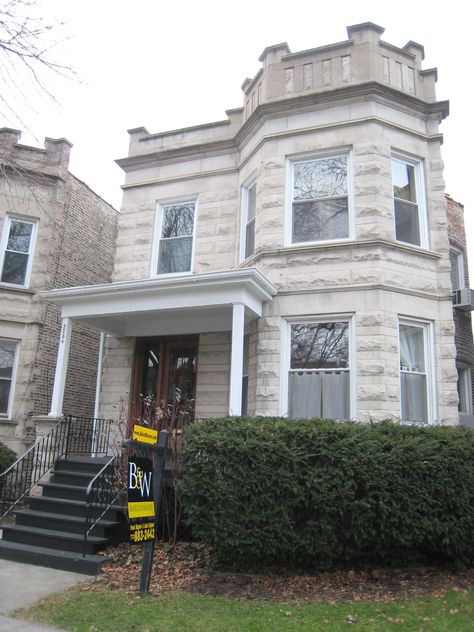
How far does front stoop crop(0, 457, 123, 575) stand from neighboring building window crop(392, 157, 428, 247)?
6.63 meters

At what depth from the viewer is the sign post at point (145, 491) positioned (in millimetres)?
5137

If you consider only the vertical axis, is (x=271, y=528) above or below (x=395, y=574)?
above

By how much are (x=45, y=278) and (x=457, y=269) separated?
10.4 metres

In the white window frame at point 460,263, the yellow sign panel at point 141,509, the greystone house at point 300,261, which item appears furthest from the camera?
the white window frame at point 460,263

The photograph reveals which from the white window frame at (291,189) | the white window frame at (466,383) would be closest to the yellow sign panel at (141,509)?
the white window frame at (291,189)

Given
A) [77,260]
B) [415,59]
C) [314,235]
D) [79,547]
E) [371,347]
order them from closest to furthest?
[79,547], [371,347], [314,235], [415,59], [77,260]

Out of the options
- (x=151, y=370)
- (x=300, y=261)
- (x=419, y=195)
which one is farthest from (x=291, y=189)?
(x=151, y=370)

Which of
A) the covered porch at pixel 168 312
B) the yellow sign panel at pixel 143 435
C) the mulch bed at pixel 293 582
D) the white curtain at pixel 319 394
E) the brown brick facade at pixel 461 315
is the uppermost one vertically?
the brown brick facade at pixel 461 315

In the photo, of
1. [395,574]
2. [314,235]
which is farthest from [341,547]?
[314,235]

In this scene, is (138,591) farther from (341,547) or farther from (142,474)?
(341,547)

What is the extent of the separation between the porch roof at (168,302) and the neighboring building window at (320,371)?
3.12 ft

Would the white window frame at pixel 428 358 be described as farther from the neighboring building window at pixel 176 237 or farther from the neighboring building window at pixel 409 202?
the neighboring building window at pixel 176 237

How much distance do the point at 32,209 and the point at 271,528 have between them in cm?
1080

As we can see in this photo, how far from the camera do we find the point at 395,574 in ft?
19.8
